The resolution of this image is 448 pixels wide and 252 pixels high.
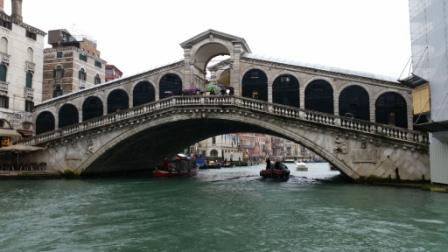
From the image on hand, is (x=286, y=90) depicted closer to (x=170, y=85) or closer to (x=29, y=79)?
(x=170, y=85)

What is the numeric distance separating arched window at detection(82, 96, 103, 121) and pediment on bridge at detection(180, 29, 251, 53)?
816 cm

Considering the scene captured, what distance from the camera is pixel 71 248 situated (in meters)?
9.41

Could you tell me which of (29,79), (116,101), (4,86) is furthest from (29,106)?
(116,101)

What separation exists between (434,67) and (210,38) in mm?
15352

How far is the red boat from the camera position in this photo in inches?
1333

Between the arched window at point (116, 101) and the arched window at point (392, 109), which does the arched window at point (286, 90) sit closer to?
the arched window at point (392, 109)

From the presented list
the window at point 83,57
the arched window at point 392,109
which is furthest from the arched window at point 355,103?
the window at point 83,57

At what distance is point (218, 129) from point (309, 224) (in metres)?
22.1

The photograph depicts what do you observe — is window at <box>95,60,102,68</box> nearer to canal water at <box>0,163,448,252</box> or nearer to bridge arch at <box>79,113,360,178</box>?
bridge arch at <box>79,113,360,178</box>

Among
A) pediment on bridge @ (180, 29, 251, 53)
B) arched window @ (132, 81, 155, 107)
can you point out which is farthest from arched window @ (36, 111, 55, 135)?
pediment on bridge @ (180, 29, 251, 53)

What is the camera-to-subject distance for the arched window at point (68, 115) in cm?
3319

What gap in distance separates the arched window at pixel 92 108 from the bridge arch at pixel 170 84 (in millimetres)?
5239

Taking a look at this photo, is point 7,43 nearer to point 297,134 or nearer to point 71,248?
point 297,134

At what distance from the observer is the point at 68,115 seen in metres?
A: 33.4
